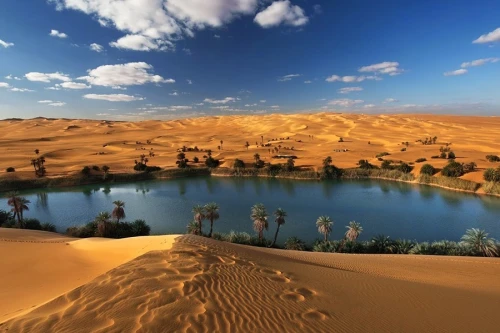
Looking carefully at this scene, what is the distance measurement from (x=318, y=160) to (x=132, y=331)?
6055 cm

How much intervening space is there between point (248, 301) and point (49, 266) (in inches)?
361

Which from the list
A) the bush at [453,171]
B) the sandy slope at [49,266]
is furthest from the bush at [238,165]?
the sandy slope at [49,266]

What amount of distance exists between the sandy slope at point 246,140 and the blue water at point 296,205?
33.2 ft

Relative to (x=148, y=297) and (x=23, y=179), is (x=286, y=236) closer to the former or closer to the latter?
(x=148, y=297)

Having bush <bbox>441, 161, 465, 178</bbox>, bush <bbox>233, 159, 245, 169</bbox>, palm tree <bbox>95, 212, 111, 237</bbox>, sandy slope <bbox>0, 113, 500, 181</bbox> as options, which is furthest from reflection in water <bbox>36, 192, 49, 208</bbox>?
bush <bbox>441, 161, 465, 178</bbox>

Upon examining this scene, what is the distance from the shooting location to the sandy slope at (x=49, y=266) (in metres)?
7.70

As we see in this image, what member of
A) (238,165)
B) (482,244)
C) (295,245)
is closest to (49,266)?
(295,245)

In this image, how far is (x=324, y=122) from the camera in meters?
129

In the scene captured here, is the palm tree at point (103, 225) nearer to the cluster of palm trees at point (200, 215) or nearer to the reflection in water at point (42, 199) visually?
the cluster of palm trees at point (200, 215)

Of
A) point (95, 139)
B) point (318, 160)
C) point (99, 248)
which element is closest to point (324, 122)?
point (318, 160)

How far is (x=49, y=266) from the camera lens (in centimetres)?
1118

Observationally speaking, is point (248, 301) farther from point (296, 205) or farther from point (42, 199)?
point (42, 199)

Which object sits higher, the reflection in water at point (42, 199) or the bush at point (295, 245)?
the reflection in water at point (42, 199)

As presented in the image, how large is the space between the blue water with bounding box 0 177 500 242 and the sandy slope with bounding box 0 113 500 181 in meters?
10.1
